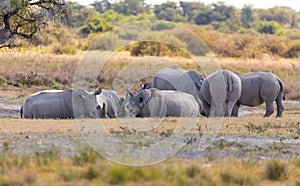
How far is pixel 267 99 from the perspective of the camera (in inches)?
864

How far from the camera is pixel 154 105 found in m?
19.1

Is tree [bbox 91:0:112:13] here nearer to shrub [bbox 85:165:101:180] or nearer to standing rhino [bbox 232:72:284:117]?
standing rhino [bbox 232:72:284:117]

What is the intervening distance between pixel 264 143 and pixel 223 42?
4827 centimetres

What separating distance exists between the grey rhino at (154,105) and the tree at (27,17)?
3.38m

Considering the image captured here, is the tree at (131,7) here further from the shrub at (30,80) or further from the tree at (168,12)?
the shrub at (30,80)

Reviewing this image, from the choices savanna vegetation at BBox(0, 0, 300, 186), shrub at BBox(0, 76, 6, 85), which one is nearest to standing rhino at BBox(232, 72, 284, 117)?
savanna vegetation at BBox(0, 0, 300, 186)

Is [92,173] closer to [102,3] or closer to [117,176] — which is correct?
[117,176]

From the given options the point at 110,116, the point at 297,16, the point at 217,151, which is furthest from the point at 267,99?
the point at 297,16

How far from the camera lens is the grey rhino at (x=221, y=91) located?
66.9 ft

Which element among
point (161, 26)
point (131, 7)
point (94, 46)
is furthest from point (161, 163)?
point (131, 7)

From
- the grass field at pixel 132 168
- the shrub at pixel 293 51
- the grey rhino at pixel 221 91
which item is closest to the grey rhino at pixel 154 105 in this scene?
the grey rhino at pixel 221 91

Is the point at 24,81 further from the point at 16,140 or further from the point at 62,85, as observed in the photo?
the point at 16,140

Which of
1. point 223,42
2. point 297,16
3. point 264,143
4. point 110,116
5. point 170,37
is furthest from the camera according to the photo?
point 297,16

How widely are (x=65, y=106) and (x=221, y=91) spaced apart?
4391 millimetres
